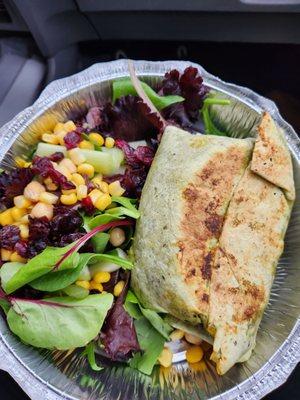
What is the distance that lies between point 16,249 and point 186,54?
1.03 m

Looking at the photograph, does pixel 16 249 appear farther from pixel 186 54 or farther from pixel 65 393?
pixel 186 54

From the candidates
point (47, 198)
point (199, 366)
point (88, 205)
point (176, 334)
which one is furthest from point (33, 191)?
point (199, 366)

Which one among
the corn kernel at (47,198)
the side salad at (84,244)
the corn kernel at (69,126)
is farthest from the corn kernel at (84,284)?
the corn kernel at (69,126)

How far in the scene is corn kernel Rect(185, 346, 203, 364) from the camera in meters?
1.54

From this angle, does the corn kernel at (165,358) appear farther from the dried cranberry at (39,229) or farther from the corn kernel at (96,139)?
the corn kernel at (96,139)

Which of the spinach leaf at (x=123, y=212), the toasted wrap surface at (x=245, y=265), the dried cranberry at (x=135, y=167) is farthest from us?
the dried cranberry at (x=135, y=167)

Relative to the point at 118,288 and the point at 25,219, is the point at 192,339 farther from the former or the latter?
the point at 25,219

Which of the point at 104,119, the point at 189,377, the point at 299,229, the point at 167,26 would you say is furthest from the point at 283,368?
the point at 167,26

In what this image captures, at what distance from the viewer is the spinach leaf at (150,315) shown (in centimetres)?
149

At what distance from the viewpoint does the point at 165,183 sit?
1.48m

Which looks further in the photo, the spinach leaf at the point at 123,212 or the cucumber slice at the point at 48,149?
the cucumber slice at the point at 48,149

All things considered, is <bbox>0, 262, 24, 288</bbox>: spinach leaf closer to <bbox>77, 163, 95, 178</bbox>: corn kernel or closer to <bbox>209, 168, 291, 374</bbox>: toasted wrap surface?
<bbox>77, 163, 95, 178</bbox>: corn kernel

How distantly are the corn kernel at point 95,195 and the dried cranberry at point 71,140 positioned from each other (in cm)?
15

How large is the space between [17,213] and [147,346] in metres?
0.47
